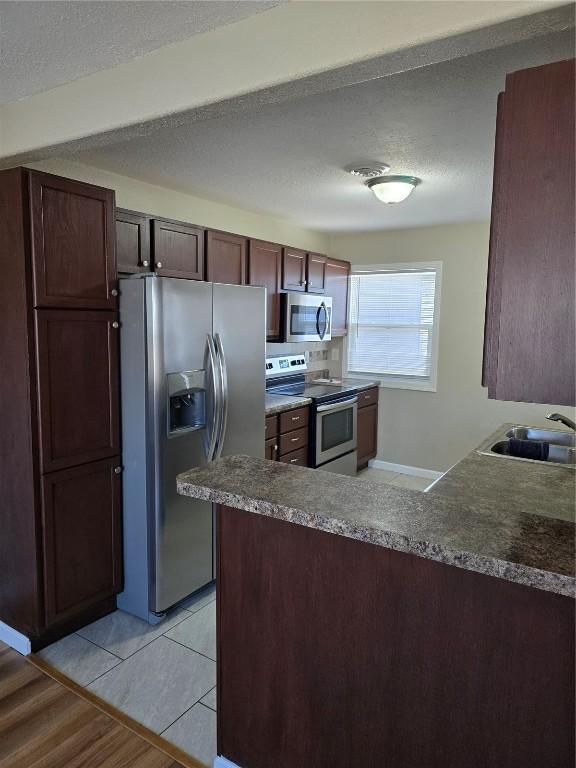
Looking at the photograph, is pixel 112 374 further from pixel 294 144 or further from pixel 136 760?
pixel 136 760

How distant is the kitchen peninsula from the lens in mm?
1182

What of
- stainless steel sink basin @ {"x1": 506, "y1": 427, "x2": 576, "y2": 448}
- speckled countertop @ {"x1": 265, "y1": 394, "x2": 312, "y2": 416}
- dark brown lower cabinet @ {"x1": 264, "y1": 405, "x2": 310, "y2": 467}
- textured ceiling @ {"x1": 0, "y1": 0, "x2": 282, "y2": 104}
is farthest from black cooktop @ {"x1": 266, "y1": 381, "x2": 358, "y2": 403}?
textured ceiling @ {"x1": 0, "y1": 0, "x2": 282, "y2": 104}

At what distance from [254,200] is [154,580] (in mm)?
2626

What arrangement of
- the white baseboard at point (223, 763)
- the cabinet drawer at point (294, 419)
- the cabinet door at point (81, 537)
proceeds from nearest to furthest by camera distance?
the white baseboard at point (223, 763), the cabinet door at point (81, 537), the cabinet drawer at point (294, 419)

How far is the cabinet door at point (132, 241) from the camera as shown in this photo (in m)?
2.91

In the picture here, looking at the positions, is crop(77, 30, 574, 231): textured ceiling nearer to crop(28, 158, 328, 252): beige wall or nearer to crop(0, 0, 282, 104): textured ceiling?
crop(28, 158, 328, 252): beige wall

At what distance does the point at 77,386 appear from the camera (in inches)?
97.7

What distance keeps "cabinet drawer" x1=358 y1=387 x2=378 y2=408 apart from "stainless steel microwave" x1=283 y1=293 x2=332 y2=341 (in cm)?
62

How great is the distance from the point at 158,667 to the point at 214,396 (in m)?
1.31

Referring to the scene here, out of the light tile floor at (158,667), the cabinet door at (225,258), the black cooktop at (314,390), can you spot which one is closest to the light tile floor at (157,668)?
the light tile floor at (158,667)

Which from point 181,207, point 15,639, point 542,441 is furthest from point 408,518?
point 181,207

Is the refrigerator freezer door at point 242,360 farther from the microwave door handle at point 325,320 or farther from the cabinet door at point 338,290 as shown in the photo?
the cabinet door at point 338,290

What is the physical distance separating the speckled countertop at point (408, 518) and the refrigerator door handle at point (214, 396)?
3.76ft

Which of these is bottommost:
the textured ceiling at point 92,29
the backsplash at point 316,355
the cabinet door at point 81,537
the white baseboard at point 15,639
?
the white baseboard at point 15,639
